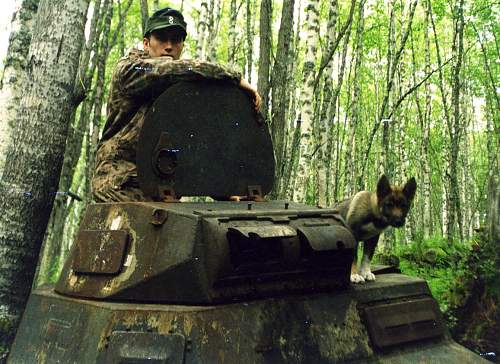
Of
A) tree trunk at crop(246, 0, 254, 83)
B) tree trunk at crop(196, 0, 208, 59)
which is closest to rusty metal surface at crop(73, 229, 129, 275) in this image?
tree trunk at crop(246, 0, 254, 83)

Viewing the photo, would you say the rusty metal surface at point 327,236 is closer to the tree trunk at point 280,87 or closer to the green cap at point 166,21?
the green cap at point 166,21

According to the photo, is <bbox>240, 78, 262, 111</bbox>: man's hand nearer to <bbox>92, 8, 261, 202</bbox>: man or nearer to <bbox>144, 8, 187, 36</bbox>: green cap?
<bbox>92, 8, 261, 202</bbox>: man

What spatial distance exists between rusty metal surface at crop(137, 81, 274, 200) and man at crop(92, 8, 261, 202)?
0.10 meters

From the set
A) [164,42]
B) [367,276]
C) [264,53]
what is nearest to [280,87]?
[264,53]

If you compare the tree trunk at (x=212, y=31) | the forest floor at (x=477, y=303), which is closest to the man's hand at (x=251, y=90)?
the forest floor at (x=477, y=303)

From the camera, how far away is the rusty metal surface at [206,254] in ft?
9.66

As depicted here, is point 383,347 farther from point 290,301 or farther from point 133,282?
point 133,282

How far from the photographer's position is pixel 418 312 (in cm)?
383

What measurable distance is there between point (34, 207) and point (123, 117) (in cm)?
119

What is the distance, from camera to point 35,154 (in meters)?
4.29

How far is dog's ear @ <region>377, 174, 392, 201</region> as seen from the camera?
4.55 metres

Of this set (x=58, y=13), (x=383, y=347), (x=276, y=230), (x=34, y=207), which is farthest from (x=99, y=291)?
(x=58, y=13)

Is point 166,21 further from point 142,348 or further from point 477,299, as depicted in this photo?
point 477,299

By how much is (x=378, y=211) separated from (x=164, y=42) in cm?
234
